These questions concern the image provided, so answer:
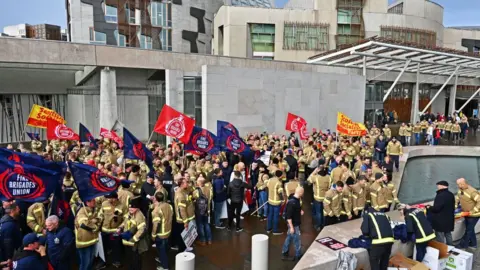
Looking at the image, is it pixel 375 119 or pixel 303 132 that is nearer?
pixel 303 132

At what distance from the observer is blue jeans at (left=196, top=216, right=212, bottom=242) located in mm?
8742

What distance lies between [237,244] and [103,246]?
3100mm

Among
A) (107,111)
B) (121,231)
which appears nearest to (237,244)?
(121,231)

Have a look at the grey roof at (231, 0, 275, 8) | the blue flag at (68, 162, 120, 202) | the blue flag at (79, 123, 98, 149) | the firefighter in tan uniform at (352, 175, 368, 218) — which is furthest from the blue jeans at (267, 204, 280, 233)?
the grey roof at (231, 0, 275, 8)

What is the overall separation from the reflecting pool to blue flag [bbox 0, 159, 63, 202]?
1311 centimetres

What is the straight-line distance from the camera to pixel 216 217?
9984 millimetres

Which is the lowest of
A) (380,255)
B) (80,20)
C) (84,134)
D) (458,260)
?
(458,260)

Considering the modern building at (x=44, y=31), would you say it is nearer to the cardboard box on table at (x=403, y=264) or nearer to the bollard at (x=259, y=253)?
the bollard at (x=259, y=253)

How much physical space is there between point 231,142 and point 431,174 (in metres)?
12.5

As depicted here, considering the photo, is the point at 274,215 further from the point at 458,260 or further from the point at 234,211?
the point at 458,260

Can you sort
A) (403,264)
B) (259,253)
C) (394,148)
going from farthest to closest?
(394,148), (403,264), (259,253)

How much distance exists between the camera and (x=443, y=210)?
8.45 metres

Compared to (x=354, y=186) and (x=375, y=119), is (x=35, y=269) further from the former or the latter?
(x=375, y=119)

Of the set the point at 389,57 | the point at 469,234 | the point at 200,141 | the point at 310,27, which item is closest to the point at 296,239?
the point at 469,234
